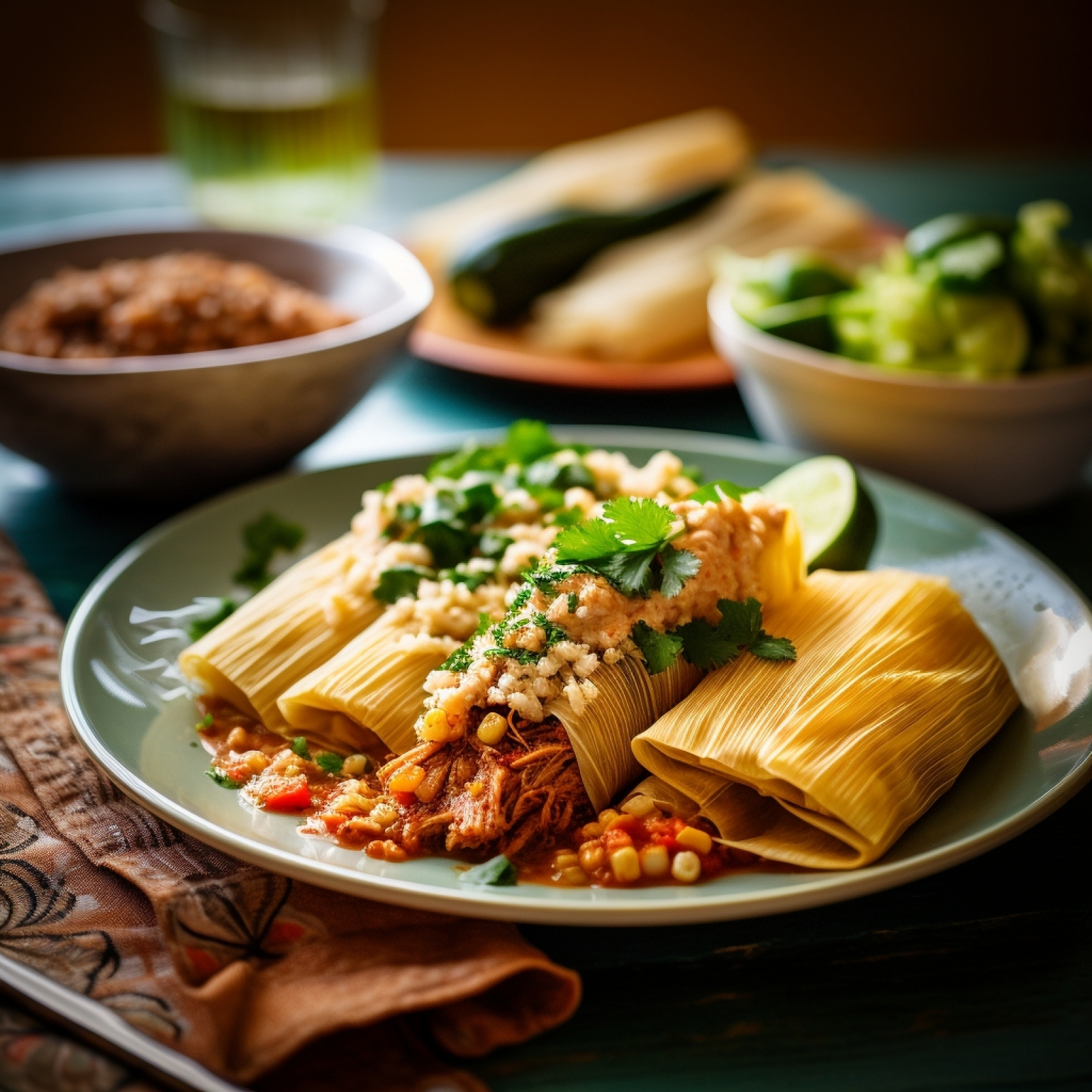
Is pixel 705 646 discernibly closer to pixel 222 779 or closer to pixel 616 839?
pixel 616 839

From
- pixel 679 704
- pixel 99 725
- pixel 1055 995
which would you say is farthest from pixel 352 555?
pixel 1055 995

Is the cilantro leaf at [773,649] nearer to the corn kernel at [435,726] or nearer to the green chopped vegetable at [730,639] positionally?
the green chopped vegetable at [730,639]

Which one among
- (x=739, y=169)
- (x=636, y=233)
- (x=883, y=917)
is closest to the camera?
(x=883, y=917)

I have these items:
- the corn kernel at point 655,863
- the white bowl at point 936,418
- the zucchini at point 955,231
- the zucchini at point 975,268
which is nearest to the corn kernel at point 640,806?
the corn kernel at point 655,863

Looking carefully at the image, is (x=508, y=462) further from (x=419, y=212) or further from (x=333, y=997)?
(x=419, y=212)

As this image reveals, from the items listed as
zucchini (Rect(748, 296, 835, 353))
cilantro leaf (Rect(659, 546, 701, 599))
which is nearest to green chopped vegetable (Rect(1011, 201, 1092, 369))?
zucchini (Rect(748, 296, 835, 353))

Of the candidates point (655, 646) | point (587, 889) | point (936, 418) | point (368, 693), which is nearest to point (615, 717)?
point (655, 646)
